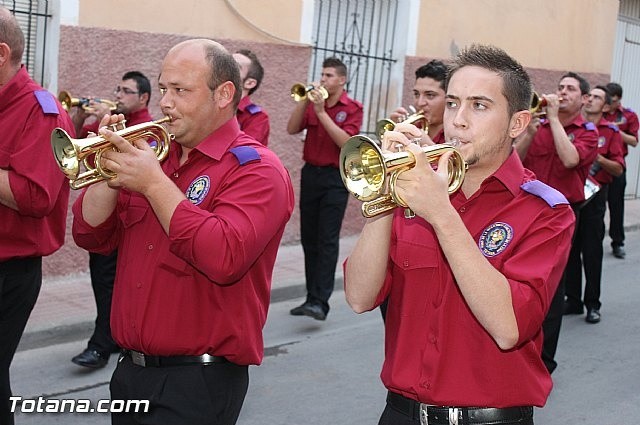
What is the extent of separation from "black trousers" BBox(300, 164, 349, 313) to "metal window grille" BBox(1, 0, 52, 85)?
228 cm

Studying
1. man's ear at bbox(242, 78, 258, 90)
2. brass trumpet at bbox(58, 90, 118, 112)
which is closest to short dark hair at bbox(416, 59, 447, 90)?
man's ear at bbox(242, 78, 258, 90)

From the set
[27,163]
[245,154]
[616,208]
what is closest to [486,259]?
[245,154]

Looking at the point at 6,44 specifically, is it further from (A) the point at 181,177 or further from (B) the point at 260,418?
(B) the point at 260,418

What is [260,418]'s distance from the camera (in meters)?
5.54

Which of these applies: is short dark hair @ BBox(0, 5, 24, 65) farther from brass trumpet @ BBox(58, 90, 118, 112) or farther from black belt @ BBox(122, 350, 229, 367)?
brass trumpet @ BBox(58, 90, 118, 112)

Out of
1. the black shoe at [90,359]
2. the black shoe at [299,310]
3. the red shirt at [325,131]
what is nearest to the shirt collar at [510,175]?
the black shoe at [90,359]

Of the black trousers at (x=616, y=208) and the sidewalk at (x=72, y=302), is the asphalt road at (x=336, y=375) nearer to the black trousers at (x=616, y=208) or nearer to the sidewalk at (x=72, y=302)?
the sidewalk at (x=72, y=302)

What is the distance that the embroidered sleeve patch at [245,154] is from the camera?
11.0 feet

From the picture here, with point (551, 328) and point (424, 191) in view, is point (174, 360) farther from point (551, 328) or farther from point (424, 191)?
point (551, 328)

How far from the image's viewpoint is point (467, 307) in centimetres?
286

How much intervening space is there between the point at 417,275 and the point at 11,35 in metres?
2.32

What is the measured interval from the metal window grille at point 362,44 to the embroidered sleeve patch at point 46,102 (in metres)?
6.06

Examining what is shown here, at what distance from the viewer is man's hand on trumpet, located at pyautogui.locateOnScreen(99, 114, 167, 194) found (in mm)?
3076

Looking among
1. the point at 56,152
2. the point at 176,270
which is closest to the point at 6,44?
the point at 56,152
